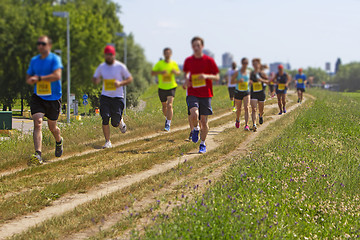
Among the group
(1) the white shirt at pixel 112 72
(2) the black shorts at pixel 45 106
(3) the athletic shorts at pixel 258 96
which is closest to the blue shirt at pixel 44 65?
(2) the black shorts at pixel 45 106

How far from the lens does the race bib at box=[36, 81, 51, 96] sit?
794 cm

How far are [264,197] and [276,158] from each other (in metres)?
2.42

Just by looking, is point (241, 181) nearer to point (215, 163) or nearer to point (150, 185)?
point (150, 185)

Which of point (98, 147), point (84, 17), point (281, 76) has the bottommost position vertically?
point (98, 147)

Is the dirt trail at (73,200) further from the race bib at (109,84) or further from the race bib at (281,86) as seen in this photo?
the race bib at (281,86)

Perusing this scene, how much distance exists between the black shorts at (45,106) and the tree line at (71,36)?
71.4 ft

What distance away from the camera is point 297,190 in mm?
6719

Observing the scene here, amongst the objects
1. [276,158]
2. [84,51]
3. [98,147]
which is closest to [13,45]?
[84,51]

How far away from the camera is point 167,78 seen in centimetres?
1034

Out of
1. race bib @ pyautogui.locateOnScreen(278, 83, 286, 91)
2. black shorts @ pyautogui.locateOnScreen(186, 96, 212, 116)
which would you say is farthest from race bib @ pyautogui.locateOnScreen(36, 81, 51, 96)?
race bib @ pyautogui.locateOnScreen(278, 83, 286, 91)

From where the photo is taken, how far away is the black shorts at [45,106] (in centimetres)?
834

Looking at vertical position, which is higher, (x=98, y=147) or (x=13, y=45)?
(x=13, y=45)

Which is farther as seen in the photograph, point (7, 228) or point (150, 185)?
point (150, 185)

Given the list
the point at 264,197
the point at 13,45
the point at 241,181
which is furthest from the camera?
the point at 13,45
